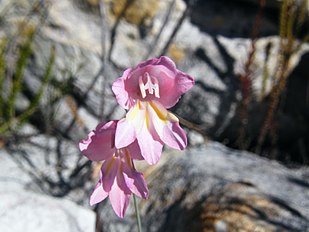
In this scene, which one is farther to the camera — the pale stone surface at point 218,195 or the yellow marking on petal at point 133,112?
the pale stone surface at point 218,195

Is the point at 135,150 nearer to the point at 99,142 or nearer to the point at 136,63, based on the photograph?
the point at 99,142

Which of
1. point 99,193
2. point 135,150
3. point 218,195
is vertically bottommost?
point 218,195

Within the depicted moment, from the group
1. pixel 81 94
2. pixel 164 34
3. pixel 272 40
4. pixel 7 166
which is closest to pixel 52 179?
pixel 7 166

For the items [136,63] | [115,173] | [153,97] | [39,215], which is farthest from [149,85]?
[136,63]

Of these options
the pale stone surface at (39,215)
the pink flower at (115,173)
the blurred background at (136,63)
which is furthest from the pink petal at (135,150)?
the blurred background at (136,63)

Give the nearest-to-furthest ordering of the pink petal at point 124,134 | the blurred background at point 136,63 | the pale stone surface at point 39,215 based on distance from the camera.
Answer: the pink petal at point 124,134 → the pale stone surface at point 39,215 → the blurred background at point 136,63

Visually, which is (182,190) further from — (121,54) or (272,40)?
(272,40)

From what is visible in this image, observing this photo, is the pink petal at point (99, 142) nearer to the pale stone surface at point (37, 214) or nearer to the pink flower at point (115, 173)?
the pink flower at point (115, 173)
